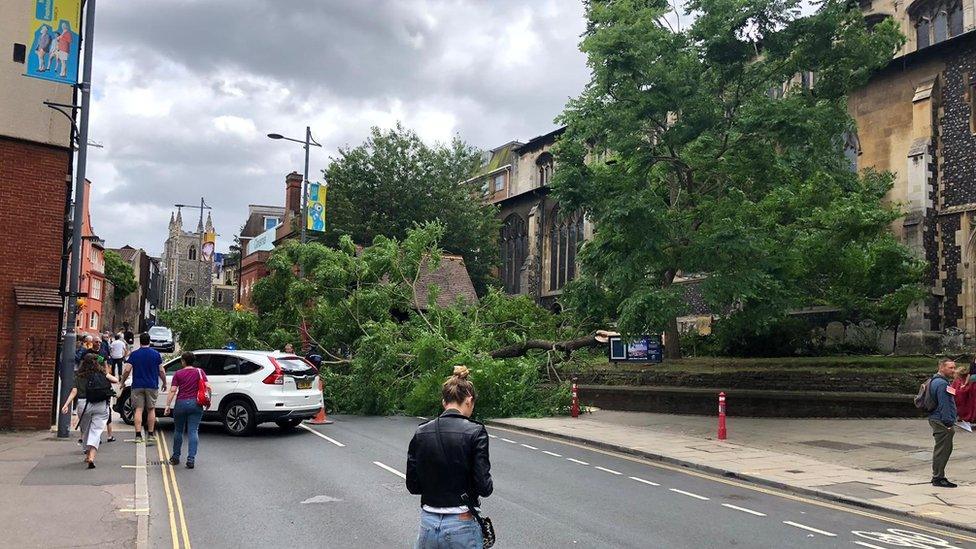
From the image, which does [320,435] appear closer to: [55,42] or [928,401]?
[55,42]

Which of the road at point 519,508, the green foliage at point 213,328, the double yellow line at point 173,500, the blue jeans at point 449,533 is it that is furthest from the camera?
the green foliage at point 213,328

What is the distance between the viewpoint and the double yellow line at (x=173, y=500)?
7.84 meters

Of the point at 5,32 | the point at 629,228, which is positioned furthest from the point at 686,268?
the point at 5,32

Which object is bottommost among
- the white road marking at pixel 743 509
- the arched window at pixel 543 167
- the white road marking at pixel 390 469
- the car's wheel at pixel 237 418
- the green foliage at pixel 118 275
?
the white road marking at pixel 743 509

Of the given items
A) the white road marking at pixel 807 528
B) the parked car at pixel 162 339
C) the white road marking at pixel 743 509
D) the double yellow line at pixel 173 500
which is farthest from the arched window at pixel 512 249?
the white road marking at pixel 807 528

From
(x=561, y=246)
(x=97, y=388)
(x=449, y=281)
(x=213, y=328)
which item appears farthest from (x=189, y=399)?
(x=561, y=246)

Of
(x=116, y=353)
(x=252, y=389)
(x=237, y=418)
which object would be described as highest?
(x=116, y=353)

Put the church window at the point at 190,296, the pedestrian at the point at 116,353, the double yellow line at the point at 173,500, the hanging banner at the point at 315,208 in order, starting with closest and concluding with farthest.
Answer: the double yellow line at the point at 173,500
the pedestrian at the point at 116,353
the hanging banner at the point at 315,208
the church window at the point at 190,296

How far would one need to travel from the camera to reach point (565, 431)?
17.6m

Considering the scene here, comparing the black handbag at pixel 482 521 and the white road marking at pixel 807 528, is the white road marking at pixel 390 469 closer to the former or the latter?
the white road marking at pixel 807 528

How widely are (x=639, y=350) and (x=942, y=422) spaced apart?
12.0m

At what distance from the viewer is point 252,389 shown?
608 inches

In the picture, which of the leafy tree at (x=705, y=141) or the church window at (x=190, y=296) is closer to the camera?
the leafy tree at (x=705, y=141)

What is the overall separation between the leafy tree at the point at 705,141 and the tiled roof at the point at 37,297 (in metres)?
11.0
